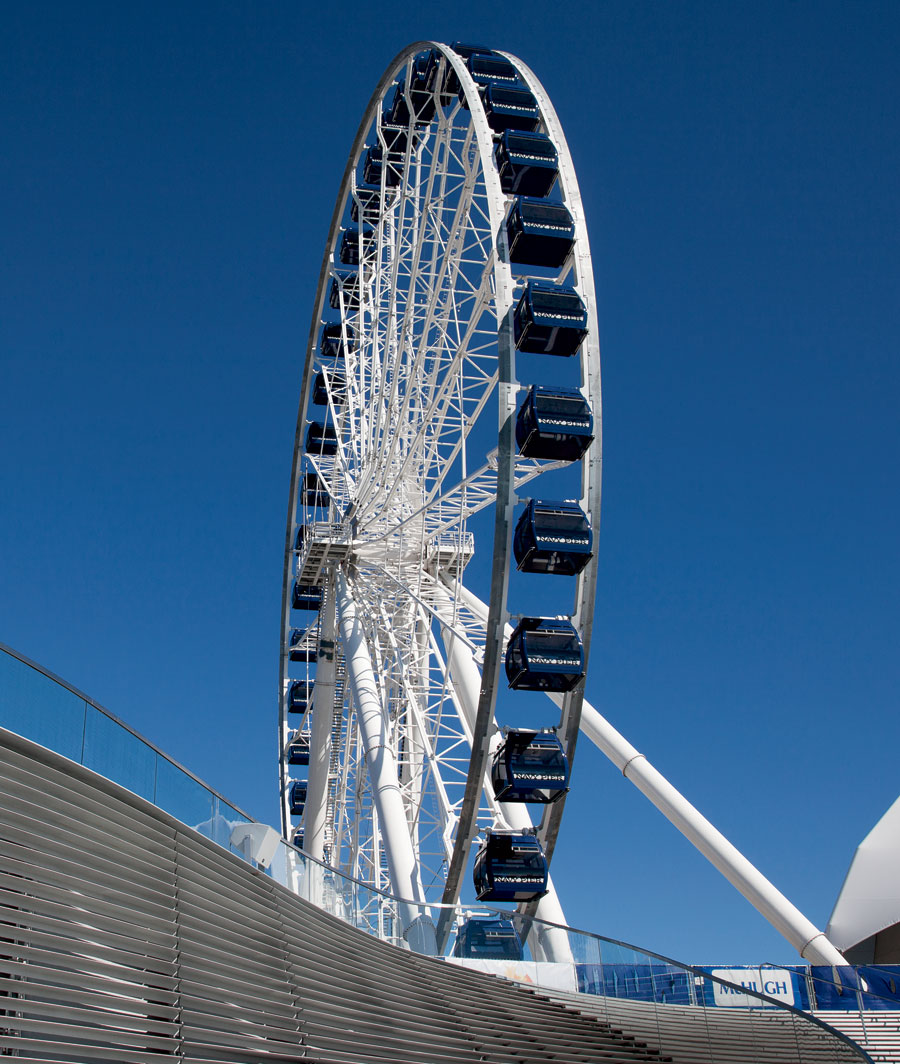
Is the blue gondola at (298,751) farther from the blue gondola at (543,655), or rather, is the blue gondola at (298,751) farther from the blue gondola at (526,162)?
the blue gondola at (526,162)

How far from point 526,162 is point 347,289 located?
1188 centimetres

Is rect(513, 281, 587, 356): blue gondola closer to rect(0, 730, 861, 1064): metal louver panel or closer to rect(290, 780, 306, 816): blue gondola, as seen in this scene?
rect(0, 730, 861, 1064): metal louver panel

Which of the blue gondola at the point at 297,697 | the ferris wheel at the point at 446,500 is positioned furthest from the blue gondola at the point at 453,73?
the blue gondola at the point at 297,697

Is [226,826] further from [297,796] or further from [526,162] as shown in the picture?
[297,796]

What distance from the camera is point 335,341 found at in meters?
34.5

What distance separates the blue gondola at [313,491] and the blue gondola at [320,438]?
1015 mm

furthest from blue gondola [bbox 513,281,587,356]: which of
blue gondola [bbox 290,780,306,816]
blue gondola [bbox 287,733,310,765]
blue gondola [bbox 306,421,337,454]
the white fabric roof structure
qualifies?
the white fabric roof structure

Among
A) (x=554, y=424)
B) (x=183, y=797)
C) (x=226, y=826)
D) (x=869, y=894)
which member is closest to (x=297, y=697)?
(x=869, y=894)

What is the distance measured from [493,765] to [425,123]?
15.7 m

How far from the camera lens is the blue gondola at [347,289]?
109 feet

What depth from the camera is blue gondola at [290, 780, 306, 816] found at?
39750 millimetres

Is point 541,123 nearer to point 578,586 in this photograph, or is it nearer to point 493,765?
point 578,586

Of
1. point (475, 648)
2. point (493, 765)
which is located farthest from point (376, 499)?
point (493, 765)

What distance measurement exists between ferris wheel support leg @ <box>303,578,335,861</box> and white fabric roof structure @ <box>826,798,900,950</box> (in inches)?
742
